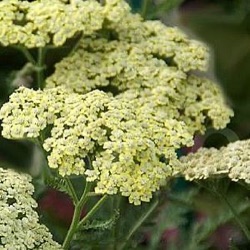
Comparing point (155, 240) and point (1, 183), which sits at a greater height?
point (1, 183)

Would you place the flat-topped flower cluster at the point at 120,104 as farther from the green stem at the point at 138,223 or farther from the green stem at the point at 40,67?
the green stem at the point at 138,223

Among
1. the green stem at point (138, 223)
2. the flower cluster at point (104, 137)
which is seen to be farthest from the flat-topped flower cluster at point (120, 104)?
the green stem at point (138, 223)

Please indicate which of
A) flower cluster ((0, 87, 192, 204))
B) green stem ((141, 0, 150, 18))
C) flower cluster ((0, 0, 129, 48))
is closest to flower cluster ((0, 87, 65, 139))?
flower cluster ((0, 87, 192, 204))

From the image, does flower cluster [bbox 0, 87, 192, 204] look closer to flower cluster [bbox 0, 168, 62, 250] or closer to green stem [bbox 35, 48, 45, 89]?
flower cluster [bbox 0, 168, 62, 250]

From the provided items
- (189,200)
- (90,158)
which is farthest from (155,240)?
(90,158)

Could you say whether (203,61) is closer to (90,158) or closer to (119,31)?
(119,31)
